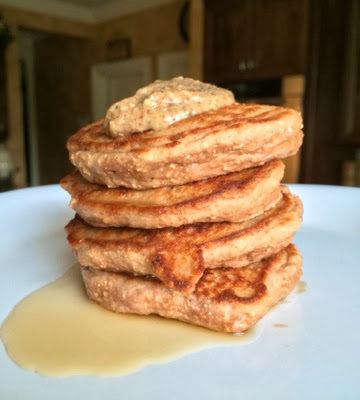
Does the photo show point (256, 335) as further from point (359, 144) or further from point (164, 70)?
point (164, 70)

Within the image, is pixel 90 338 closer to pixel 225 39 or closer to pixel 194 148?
pixel 194 148

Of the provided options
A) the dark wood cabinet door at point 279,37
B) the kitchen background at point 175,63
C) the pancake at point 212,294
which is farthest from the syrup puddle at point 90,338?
the dark wood cabinet door at point 279,37

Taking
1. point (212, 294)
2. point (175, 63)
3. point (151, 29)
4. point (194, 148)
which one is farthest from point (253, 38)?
point (212, 294)

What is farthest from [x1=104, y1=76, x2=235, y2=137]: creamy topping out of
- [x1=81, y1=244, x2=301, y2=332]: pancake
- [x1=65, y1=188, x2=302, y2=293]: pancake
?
[x1=81, y1=244, x2=301, y2=332]: pancake

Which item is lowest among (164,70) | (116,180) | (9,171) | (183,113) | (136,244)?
(9,171)

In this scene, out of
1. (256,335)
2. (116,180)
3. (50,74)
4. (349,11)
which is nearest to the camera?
(256,335)

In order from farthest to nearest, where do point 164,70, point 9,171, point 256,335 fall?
point 164,70, point 9,171, point 256,335

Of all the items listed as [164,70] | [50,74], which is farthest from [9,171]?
[50,74]
